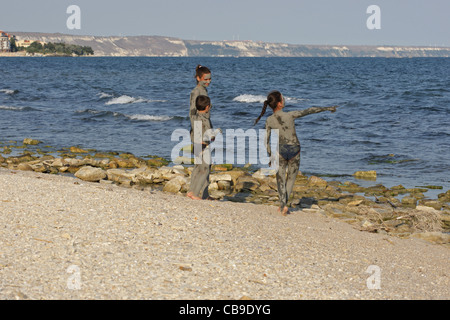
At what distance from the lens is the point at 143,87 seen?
154 ft

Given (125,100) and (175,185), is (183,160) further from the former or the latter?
(125,100)

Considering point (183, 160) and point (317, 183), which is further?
point (183, 160)

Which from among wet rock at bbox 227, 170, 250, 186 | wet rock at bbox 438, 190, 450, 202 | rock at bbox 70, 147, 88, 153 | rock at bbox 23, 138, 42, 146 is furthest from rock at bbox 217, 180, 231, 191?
rock at bbox 23, 138, 42, 146

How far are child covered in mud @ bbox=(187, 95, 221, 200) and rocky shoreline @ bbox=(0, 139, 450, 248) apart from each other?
196 centimetres

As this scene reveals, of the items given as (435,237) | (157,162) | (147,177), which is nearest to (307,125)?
(157,162)

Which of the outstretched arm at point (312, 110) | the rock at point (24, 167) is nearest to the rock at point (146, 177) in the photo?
the rock at point (24, 167)

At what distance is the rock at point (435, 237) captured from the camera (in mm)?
8445

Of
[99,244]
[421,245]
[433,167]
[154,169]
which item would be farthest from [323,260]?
[433,167]

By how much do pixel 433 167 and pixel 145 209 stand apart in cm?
1008

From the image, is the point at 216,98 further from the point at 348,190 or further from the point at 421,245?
the point at 421,245

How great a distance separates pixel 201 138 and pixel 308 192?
12.4 ft

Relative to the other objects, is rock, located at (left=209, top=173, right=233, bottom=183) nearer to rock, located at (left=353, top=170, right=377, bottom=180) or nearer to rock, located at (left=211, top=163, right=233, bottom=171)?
rock, located at (left=211, top=163, right=233, bottom=171)

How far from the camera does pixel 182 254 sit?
18.3 feet

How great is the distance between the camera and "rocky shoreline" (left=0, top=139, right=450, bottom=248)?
30.7 ft
